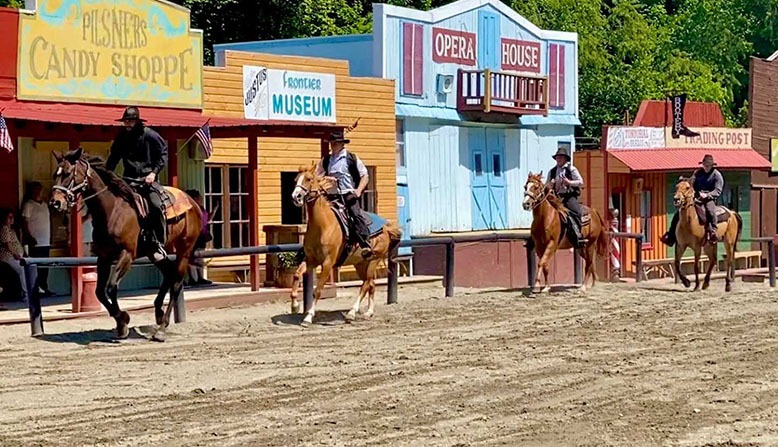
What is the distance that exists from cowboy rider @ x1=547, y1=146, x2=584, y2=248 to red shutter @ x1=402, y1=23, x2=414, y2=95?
8175mm

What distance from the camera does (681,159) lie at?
39.2m

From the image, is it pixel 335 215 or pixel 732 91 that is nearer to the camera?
pixel 335 215

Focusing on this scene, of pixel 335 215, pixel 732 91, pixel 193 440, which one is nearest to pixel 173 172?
pixel 335 215

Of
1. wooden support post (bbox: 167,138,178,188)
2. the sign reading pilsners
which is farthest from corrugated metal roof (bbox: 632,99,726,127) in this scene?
wooden support post (bbox: 167,138,178,188)

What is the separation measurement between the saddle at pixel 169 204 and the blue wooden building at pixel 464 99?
12.8 metres

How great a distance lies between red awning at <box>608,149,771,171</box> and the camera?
1468 inches

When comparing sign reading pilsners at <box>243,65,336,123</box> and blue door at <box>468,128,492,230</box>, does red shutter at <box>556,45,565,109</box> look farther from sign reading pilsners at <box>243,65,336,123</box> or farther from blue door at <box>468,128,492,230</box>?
sign reading pilsners at <box>243,65,336,123</box>

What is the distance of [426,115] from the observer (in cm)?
3170

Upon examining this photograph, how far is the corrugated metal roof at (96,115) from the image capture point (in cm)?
1877

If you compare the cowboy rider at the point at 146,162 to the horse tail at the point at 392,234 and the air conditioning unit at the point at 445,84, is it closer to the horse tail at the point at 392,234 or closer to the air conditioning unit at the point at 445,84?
the horse tail at the point at 392,234

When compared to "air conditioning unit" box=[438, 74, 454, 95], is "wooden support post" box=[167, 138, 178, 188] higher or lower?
lower

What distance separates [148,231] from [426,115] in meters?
15.9

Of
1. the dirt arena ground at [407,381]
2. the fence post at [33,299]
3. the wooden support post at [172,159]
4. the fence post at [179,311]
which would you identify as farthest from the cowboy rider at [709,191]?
the fence post at [33,299]

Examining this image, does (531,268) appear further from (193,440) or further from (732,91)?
(732,91)
